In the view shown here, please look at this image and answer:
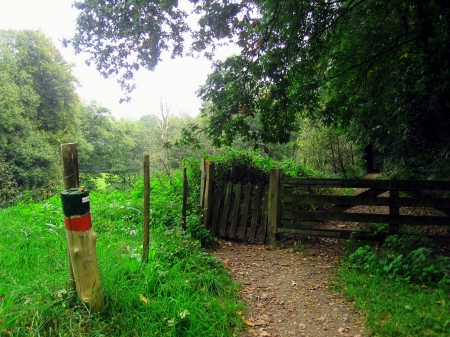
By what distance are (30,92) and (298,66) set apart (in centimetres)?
2525

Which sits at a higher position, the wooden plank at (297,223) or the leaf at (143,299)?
the leaf at (143,299)

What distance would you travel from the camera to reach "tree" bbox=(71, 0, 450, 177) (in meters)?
6.82

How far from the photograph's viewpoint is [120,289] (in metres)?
3.36

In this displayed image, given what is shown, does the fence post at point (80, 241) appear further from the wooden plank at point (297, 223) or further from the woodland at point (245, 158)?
the wooden plank at point (297, 223)

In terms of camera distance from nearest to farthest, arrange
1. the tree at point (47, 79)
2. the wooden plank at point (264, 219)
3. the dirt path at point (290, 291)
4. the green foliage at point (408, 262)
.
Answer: the dirt path at point (290, 291), the green foliage at point (408, 262), the wooden plank at point (264, 219), the tree at point (47, 79)

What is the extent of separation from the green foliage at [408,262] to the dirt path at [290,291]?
699 millimetres

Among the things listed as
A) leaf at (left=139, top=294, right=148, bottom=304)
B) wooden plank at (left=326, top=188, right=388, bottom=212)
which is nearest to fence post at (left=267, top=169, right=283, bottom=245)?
wooden plank at (left=326, top=188, right=388, bottom=212)

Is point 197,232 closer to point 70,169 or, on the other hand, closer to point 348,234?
point 348,234

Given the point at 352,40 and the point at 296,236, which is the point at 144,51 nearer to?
the point at 352,40

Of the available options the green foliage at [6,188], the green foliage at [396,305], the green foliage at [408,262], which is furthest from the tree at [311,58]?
the green foliage at [6,188]

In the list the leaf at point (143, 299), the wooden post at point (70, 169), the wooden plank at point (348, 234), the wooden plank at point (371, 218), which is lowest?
the wooden plank at point (348, 234)

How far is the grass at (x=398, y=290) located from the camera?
3.39 meters

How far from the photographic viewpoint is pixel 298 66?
7.38 m

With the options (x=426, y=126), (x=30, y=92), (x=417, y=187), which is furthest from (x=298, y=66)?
(x=30, y=92)
